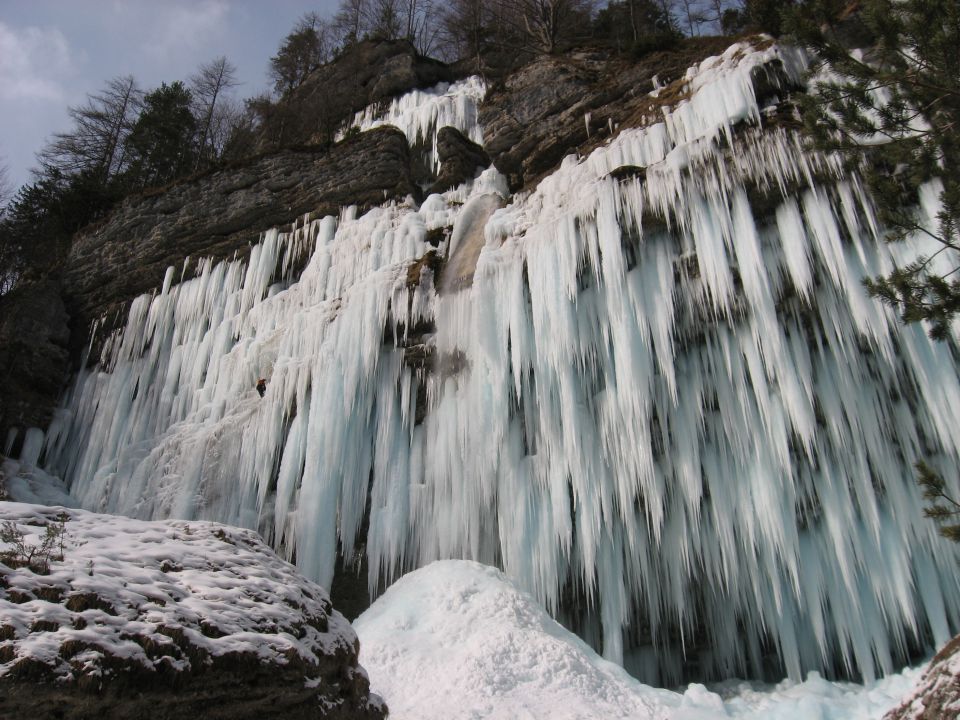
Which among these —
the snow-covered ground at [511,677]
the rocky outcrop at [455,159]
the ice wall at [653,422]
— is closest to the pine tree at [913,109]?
the ice wall at [653,422]

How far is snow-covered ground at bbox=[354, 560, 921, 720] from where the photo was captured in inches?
216

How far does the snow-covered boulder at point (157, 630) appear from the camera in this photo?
2.63 meters

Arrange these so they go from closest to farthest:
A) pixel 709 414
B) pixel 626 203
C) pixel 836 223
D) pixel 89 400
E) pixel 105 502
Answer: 1. pixel 836 223
2. pixel 709 414
3. pixel 626 203
4. pixel 105 502
5. pixel 89 400

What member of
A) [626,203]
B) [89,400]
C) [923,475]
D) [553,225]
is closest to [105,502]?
[89,400]

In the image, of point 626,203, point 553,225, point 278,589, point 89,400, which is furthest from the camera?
point 89,400

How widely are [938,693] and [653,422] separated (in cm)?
488

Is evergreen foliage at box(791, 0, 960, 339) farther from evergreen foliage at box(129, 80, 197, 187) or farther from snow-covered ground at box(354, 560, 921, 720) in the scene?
evergreen foliage at box(129, 80, 197, 187)

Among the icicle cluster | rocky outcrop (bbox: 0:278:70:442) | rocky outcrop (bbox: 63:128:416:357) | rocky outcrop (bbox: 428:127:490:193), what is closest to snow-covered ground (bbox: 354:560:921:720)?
rocky outcrop (bbox: 428:127:490:193)

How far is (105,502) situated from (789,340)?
37.4 ft

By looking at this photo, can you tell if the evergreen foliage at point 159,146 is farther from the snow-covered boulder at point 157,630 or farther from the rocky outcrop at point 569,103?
the snow-covered boulder at point 157,630

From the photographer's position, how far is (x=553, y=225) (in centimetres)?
880

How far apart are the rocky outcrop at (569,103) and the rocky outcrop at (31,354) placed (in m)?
10.6

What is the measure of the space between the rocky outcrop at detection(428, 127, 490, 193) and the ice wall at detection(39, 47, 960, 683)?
2.79 meters

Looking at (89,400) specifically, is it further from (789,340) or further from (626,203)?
(789,340)
